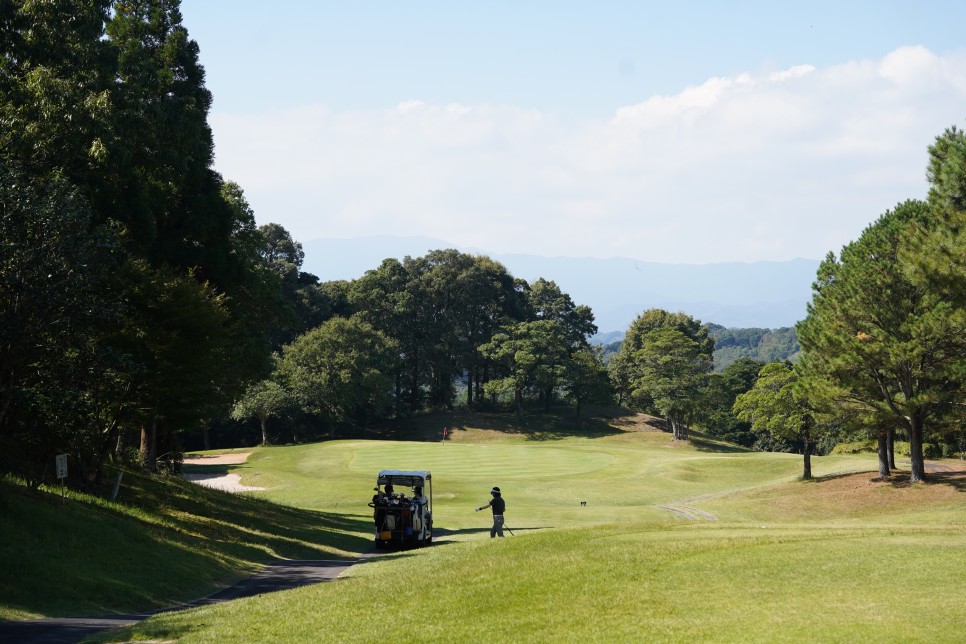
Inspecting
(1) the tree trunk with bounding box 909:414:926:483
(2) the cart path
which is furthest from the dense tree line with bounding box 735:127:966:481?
(2) the cart path

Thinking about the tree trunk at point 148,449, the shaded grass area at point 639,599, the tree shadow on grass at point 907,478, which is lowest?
the tree shadow on grass at point 907,478

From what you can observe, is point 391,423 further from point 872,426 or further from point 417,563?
point 417,563

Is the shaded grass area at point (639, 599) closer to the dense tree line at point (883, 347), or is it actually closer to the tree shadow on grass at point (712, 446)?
the dense tree line at point (883, 347)

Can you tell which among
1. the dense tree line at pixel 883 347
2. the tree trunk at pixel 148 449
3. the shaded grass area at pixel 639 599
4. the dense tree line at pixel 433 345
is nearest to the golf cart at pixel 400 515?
the shaded grass area at pixel 639 599

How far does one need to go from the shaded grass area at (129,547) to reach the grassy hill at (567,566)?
0.10 m

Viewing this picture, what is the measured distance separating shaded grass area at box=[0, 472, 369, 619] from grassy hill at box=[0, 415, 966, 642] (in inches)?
3.8

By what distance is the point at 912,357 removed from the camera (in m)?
40.9

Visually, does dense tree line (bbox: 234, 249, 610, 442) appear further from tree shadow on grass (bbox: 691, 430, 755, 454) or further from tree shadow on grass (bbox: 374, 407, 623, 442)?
tree shadow on grass (bbox: 691, 430, 755, 454)

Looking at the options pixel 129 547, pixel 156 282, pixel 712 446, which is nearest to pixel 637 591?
pixel 129 547

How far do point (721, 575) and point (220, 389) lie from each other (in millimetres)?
27825

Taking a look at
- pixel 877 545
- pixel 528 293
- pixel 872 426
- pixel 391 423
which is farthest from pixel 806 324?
pixel 528 293

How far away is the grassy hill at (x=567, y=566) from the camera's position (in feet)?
43.7

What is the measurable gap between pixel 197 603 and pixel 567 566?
27.8 feet

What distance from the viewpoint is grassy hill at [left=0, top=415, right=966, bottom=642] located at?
1332cm
